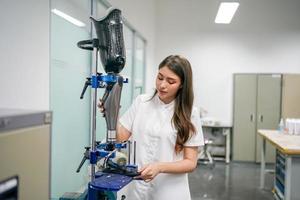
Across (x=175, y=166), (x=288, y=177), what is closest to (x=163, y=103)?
(x=175, y=166)

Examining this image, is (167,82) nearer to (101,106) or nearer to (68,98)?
(101,106)

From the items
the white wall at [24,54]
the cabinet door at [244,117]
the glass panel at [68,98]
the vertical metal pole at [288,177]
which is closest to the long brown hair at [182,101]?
the white wall at [24,54]

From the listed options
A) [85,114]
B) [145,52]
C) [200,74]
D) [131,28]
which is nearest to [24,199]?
[85,114]

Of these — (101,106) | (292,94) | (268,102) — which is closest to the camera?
(101,106)

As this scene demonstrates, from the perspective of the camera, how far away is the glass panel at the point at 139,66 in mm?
4665

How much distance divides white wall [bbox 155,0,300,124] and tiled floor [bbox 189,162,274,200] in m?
1.11

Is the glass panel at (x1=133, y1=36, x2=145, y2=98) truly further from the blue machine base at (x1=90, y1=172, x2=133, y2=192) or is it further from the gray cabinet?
the blue machine base at (x1=90, y1=172, x2=133, y2=192)

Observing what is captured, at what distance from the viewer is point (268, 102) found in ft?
18.4

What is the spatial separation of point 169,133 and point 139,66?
376cm

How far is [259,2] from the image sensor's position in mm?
5906

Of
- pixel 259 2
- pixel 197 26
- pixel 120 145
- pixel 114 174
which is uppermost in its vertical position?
pixel 259 2

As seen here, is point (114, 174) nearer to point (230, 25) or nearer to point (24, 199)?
point (24, 199)

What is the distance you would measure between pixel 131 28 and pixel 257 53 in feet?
10.3

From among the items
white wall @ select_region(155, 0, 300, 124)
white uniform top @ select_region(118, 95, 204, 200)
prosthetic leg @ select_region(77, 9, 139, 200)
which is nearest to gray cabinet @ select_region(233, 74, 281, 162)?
white wall @ select_region(155, 0, 300, 124)
